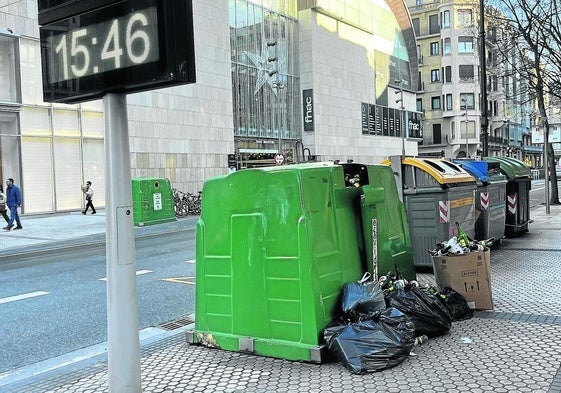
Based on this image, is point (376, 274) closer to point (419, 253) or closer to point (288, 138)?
point (419, 253)

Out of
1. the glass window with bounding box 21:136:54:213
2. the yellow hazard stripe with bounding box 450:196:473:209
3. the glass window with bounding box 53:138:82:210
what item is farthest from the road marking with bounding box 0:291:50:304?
the glass window with bounding box 53:138:82:210

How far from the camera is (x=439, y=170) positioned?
351 inches

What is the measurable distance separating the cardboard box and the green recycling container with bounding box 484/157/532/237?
7041mm

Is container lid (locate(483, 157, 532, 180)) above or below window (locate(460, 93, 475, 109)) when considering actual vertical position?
below

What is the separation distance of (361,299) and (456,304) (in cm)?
154

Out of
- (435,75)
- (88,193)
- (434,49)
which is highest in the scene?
(434,49)

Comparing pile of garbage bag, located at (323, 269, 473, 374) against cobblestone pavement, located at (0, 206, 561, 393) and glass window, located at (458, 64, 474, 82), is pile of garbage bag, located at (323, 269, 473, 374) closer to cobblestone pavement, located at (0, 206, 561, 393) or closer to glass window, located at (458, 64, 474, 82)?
cobblestone pavement, located at (0, 206, 561, 393)

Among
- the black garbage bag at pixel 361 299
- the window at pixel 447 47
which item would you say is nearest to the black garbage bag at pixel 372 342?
the black garbage bag at pixel 361 299

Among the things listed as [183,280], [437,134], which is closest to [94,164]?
[183,280]

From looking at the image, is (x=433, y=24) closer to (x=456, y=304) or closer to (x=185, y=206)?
(x=185, y=206)

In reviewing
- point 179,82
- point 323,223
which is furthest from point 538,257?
point 179,82

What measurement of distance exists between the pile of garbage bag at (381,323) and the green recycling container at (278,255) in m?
0.15

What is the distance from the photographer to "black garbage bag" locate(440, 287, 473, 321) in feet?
18.3

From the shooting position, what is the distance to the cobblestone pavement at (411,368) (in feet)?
12.9
